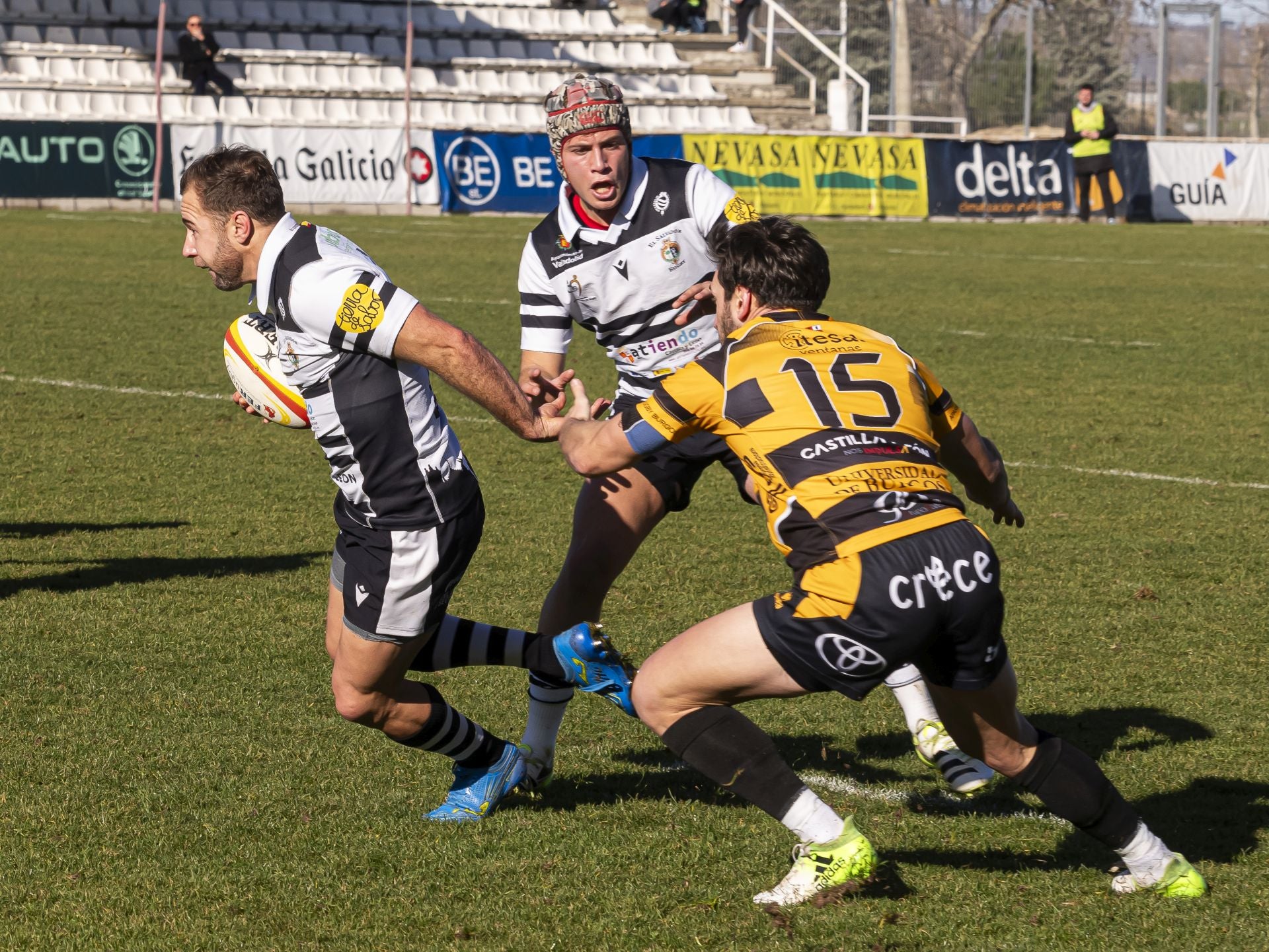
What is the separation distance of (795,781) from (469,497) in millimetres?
1212

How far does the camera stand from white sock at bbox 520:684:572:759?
509 centimetres

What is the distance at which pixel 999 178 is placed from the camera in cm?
3097

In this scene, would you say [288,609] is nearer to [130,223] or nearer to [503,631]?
[503,631]

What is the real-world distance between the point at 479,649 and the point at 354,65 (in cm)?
3225

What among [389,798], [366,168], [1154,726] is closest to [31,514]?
[389,798]

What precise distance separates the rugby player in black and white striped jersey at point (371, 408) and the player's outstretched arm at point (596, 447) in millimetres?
204

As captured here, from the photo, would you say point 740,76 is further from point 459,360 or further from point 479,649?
point 459,360

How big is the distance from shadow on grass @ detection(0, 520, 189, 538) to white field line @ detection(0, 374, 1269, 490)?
3.40 m

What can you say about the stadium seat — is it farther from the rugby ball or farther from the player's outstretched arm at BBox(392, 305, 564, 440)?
the player's outstretched arm at BBox(392, 305, 564, 440)

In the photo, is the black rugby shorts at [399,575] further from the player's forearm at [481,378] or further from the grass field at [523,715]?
the grass field at [523,715]

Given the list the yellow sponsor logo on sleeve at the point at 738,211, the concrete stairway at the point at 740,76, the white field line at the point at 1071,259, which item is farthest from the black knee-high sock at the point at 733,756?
the concrete stairway at the point at 740,76

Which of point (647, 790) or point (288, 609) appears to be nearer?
point (647, 790)

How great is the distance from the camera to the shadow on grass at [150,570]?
7.23 meters

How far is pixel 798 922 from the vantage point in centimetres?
398
